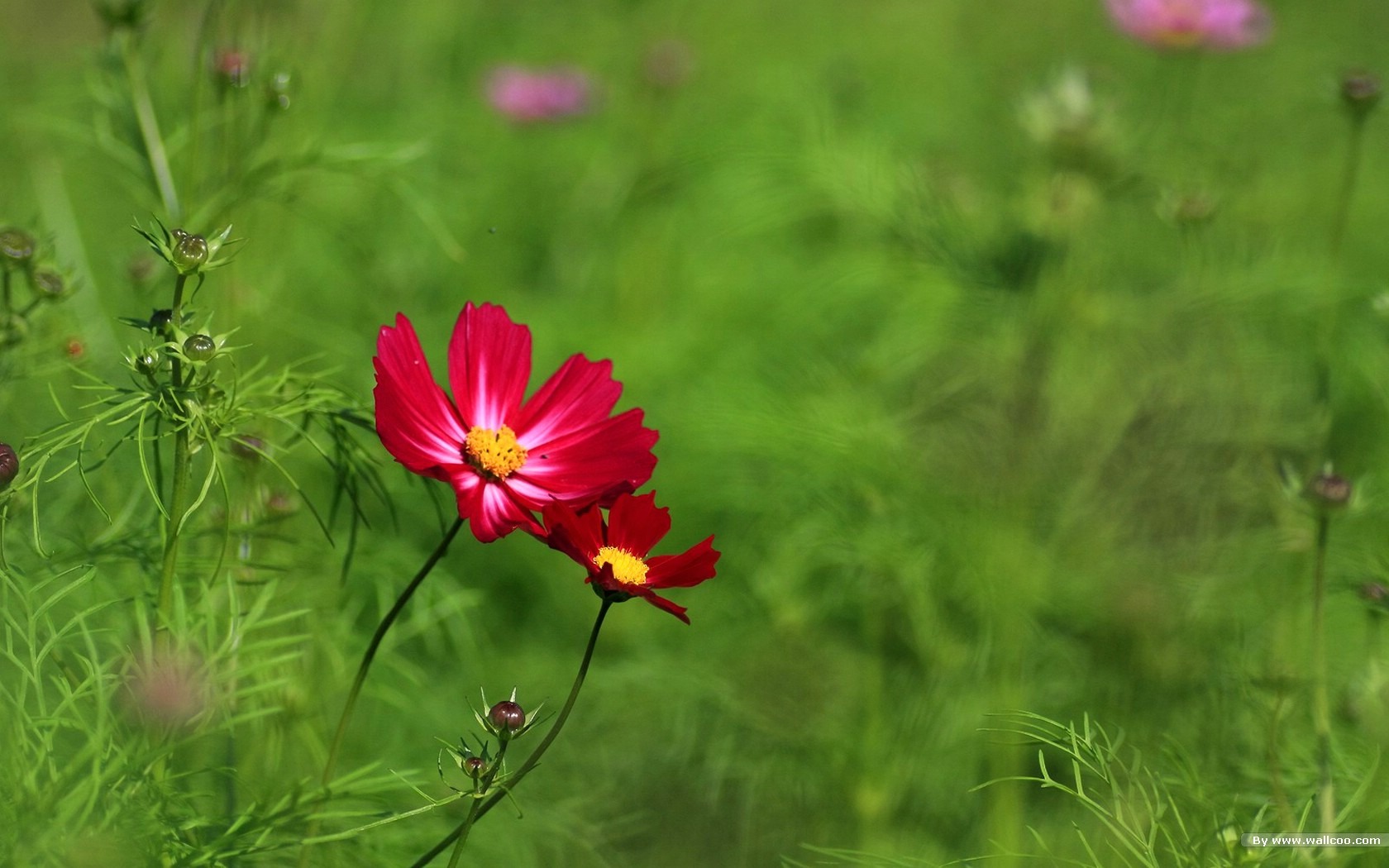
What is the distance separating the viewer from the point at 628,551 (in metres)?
0.77

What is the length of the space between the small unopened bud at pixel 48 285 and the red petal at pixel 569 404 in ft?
0.97

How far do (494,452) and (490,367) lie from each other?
70 millimetres

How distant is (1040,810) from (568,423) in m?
0.87

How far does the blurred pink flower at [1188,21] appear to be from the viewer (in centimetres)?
177

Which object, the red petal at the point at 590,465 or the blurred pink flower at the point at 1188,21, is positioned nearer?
the red petal at the point at 590,465

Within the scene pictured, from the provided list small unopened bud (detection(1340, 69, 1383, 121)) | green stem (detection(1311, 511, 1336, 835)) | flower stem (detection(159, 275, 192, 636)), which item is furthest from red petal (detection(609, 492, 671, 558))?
small unopened bud (detection(1340, 69, 1383, 121))

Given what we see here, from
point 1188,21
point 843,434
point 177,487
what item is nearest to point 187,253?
point 177,487

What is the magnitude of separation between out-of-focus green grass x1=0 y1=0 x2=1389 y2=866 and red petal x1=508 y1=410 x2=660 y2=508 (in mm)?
Result: 292

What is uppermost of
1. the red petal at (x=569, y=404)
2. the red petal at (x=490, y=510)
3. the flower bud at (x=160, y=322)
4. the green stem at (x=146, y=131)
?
the green stem at (x=146, y=131)

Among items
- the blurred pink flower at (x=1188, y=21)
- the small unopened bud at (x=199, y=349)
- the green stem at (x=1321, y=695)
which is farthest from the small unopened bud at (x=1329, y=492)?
the blurred pink flower at (x=1188, y=21)

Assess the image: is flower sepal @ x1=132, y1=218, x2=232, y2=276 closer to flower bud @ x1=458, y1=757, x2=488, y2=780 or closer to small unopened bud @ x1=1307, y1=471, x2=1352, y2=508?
flower bud @ x1=458, y1=757, x2=488, y2=780

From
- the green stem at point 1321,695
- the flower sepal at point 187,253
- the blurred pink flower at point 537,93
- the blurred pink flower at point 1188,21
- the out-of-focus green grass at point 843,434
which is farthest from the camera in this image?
the blurred pink flower at point 537,93

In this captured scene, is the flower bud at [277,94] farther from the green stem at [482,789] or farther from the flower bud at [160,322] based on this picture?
the green stem at [482,789]

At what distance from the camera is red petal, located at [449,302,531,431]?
2.68 ft
